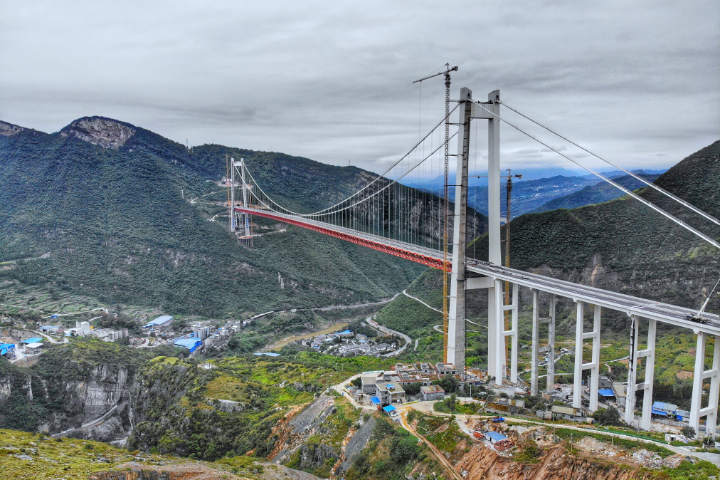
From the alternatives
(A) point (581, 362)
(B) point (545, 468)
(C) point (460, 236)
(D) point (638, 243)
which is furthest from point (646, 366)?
(D) point (638, 243)

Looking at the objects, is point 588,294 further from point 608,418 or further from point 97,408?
point 97,408

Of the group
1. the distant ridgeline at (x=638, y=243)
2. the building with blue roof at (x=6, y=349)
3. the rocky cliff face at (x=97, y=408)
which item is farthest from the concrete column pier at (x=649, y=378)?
the building with blue roof at (x=6, y=349)

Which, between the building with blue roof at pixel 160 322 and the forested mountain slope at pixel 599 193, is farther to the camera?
the forested mountain slope at pixel 599 193

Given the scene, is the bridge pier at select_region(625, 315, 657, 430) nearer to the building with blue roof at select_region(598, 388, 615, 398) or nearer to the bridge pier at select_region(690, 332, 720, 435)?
the bridge pier at select_region(690, 332, 720, 435)

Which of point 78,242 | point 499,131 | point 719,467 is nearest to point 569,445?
point 719,467

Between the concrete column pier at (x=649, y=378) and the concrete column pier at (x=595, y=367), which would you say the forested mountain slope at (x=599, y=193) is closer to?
the concrete column pier at (x=595, y=367)

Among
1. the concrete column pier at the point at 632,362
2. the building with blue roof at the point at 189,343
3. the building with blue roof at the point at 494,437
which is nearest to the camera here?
the building with blue roof at the point at 494,437
